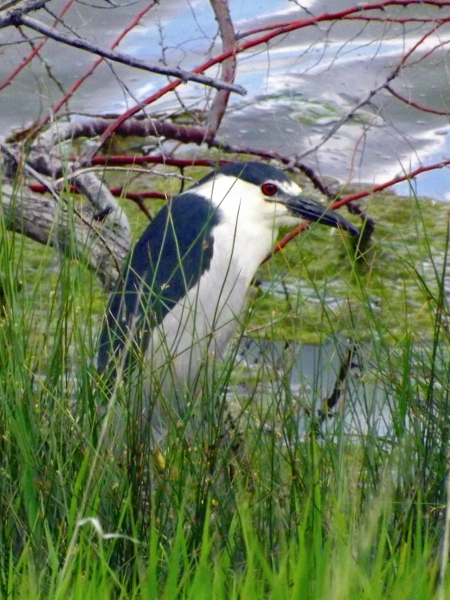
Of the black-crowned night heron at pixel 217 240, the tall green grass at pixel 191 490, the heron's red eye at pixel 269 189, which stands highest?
the heron's red eye at pixel 269 189

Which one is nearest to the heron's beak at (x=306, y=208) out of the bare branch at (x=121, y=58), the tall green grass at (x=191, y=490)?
the bare branch at (x=121, y=58)

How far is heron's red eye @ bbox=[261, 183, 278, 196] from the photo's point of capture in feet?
9.15

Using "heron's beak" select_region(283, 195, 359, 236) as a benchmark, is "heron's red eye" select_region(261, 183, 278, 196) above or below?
above

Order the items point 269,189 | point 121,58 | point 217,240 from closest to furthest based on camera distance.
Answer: point 121,58
point 217,240
point 269,189

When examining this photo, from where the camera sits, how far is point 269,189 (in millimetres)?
2797

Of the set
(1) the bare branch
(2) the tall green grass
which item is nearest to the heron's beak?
(1) the bare branch

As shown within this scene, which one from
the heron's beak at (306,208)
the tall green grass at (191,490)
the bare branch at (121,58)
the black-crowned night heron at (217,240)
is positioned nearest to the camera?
the tall green grass at (191,490)

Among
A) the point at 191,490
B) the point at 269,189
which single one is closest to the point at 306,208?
the point at 269,189

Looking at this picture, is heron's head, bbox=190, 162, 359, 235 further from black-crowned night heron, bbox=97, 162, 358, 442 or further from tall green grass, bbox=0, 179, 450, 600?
tall green grass, bbox=0, 179, 450, 600

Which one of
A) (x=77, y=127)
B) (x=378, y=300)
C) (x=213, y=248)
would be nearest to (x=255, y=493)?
(x=213, y=248)

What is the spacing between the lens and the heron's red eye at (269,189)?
279 cm

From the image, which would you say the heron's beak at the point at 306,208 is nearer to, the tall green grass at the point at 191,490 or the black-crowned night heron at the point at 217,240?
the black-crowned night heron at the point at 217,240

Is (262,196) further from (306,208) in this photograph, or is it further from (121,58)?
(121,58)

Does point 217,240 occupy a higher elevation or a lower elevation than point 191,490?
higher
